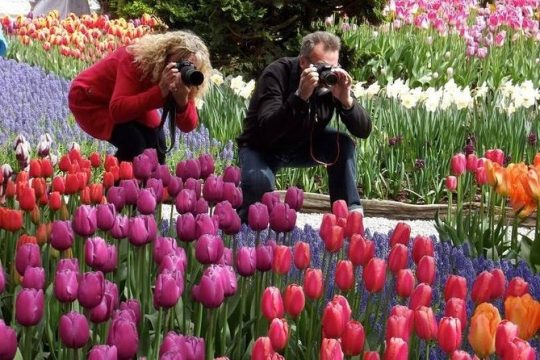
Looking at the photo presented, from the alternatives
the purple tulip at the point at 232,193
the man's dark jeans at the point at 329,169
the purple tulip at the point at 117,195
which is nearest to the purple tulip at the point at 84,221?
the purple tulip at the point at 117,195

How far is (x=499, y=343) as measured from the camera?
5.64 ft

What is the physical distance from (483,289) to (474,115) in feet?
13.6

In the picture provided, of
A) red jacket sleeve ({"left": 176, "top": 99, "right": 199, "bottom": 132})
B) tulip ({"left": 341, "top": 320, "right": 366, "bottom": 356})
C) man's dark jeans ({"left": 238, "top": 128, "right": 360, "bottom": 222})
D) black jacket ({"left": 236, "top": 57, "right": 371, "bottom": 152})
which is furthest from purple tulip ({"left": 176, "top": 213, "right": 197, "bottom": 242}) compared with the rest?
man's dark jeans ({"left": 238, "top": 128, "right": 360, "bottom": 222})

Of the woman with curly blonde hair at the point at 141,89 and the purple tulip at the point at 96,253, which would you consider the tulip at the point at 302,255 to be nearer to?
the purple tulip at the point at 96,253

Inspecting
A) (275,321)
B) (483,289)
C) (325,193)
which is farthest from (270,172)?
(275,321)

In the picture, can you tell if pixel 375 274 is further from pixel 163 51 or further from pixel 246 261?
pixel 163 51

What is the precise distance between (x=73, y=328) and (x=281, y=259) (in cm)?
70

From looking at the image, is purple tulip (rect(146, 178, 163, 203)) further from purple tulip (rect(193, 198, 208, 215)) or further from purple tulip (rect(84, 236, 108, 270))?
purple tulip (rect(84, 236, 108, 270))

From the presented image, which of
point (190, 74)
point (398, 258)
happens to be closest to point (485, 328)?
point (398, 258)

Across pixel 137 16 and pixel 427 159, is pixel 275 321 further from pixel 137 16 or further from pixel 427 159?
pixel 137 16

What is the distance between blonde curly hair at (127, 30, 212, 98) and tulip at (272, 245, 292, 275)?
206 cm

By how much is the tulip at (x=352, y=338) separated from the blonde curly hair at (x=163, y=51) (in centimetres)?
262

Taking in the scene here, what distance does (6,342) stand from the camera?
1.71 meters

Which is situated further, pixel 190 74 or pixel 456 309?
pixel 190 74
